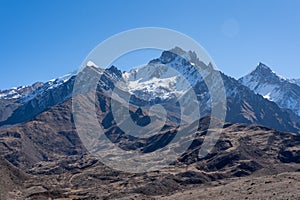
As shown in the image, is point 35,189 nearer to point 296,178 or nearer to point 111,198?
point 111,198

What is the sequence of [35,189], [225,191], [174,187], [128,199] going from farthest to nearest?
[174,187] < [35,189] < [128,199] < [225,191]

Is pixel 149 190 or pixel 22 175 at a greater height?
pixel 22 175

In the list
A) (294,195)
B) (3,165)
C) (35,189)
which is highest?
(3,165)

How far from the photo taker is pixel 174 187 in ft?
605

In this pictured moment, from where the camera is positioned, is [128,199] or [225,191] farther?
[128,199]

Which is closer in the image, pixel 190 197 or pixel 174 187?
pixel 190 197

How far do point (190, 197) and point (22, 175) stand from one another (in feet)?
323

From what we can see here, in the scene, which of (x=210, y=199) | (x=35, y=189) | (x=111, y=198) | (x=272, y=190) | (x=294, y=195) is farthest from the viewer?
(x=35, y=189)

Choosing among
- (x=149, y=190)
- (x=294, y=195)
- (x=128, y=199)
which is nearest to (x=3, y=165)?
(x=149, y=190)

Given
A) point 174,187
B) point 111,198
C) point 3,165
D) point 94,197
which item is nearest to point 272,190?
point 111,198

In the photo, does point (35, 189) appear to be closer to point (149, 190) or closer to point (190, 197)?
point (149, 190)

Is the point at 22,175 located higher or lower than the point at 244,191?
higher

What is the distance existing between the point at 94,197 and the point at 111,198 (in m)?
12.0

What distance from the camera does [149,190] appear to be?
162 meters
